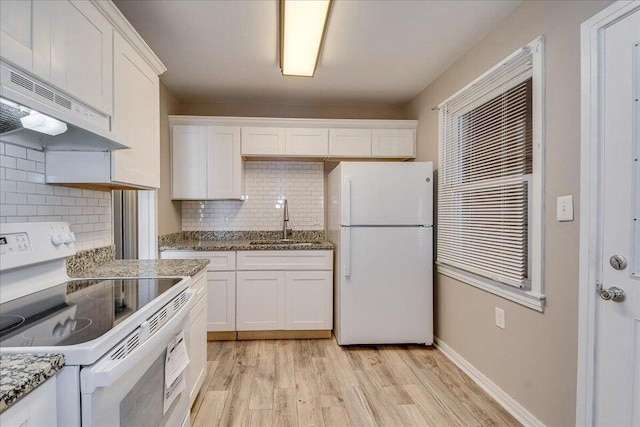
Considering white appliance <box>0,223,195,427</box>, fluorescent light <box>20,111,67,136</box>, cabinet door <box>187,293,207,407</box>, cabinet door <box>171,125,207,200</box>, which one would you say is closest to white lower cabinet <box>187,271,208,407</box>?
cabinet door <box>187,293,207,407</box>

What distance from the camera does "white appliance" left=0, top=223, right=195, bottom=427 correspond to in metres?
0.79

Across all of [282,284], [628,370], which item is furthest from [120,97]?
[628,370]

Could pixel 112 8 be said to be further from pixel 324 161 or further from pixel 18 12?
pixel 324 161

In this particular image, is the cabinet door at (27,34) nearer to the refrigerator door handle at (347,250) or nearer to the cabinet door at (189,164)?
the cabinet door at (189,164)

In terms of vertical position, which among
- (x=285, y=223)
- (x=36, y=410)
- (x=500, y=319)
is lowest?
(x=500, y=319)

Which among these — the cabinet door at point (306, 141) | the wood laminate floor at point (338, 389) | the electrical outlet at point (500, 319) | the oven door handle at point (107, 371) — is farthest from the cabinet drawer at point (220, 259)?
the electrical outlet at point (500, 319)

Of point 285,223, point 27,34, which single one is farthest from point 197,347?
point 285,223

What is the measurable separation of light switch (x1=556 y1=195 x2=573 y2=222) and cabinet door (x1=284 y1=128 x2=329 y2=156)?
208cm

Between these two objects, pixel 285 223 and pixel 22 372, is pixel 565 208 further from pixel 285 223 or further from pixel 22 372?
pixel 285 223

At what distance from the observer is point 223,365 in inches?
97.9

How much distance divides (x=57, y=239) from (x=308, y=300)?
197 centimetres

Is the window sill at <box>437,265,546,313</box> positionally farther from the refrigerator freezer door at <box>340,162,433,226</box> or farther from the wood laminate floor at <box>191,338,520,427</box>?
the wood laminate floor at <box>191,338,520,427</box>

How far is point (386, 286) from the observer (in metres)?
2.80

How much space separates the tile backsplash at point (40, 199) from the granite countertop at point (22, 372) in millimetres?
886
